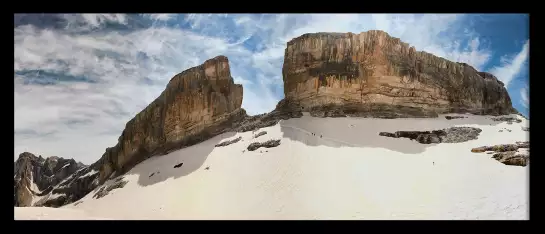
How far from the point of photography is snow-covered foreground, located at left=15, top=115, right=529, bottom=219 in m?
13.4

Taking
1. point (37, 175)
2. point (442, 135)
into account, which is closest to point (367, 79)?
point (442, 135)

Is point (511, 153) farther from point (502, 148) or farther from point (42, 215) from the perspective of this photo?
point (42, 215)

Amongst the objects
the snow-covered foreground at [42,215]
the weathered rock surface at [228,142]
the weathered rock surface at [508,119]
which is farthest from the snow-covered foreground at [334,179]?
the weathered rock surface at [508,119]

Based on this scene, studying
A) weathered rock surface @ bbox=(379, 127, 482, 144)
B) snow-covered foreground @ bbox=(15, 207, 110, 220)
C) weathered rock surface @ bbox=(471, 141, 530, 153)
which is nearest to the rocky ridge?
weathered rock surface @ bbox=(379, 127, 482, 144)

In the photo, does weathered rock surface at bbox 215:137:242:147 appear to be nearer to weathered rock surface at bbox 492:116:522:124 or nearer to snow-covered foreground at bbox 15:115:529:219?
snow-covered foreground at bbox 15:115:529:219

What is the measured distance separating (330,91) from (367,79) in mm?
2284

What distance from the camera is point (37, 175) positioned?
4381 cm

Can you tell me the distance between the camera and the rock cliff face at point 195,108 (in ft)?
93.9

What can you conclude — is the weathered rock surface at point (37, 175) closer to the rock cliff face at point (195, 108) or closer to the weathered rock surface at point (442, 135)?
the rock cliff face at point (195, 108)

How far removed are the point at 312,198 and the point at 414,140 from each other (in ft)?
28.3

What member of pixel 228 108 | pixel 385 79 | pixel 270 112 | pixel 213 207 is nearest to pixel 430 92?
pixel 385 79

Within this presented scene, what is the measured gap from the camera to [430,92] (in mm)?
26625

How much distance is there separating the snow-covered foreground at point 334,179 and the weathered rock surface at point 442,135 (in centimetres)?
57

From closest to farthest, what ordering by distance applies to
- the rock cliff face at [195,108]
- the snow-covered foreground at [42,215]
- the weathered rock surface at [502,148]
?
the snow-covered foreground at [42,215]
the weathered rock surface at [502,148]
the rock cliff face at [195,108]
